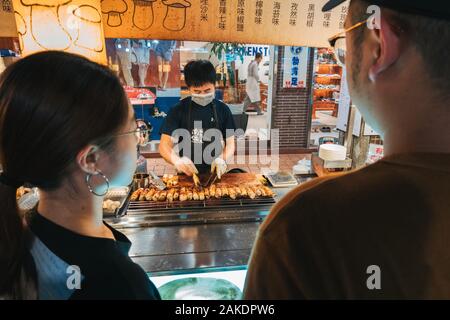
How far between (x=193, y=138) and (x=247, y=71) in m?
6.17

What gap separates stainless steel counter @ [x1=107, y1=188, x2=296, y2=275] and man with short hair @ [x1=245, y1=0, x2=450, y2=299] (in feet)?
4.24

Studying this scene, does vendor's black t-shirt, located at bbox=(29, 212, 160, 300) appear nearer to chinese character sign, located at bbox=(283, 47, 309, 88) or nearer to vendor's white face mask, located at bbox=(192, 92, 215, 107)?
vendor's white face mask, located at bbox=(192, 92, 215, 107)

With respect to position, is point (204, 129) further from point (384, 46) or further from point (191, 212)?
point (384, 46)

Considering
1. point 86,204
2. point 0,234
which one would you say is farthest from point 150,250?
point 0,234

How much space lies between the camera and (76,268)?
1.12 m

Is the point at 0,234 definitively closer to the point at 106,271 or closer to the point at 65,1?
the point at 106,271

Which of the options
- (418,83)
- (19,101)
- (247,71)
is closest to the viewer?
(418,83)

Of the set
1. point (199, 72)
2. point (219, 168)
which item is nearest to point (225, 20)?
point (199, 72)

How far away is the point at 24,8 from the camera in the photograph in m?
2.47

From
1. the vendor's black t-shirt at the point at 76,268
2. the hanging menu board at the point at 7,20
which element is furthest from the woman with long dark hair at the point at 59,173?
the hanging menu board at the point at 7,20

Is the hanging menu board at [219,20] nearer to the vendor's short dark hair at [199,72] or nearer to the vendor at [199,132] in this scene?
the vendor's short dark hair at [199,72]

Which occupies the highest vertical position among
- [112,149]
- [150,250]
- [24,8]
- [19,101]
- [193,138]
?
[24,8]

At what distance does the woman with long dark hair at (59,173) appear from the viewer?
1037mm

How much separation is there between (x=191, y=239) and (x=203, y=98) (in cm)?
228
